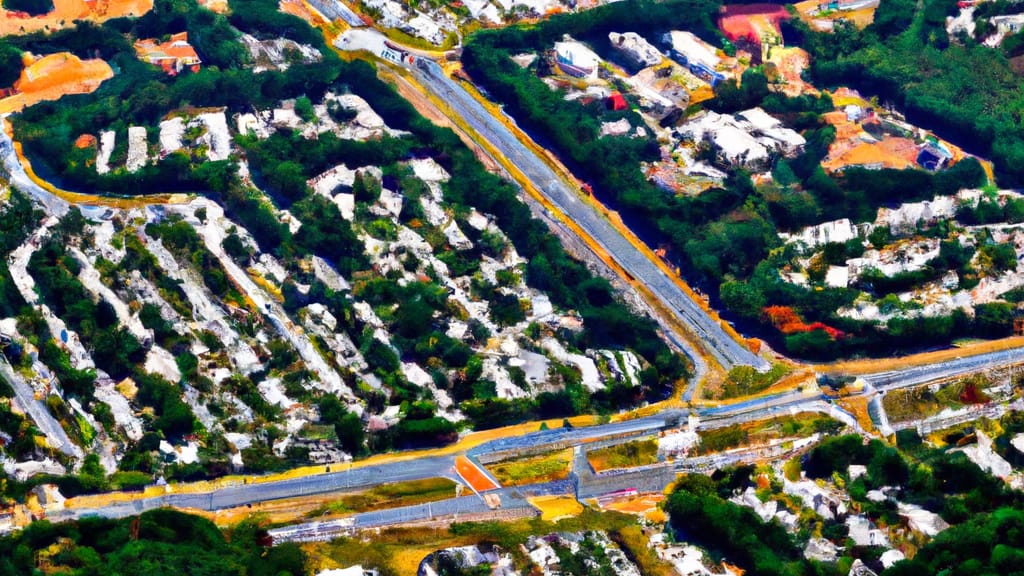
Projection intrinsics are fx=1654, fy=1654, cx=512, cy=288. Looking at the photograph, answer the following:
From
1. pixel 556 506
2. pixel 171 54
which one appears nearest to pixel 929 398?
pixel 556 506

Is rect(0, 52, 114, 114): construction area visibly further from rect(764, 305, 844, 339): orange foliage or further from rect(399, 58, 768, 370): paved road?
rect(764, 305, 844, 339): orange foliage

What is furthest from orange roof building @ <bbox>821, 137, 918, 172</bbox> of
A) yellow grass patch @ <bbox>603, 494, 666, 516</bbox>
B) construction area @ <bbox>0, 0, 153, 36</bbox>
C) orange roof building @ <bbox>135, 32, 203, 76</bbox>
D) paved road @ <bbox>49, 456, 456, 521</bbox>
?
construction area @ <bbox>0, 0, 153, 36</bbox>

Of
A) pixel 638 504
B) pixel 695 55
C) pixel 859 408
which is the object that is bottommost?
pixel 638 504

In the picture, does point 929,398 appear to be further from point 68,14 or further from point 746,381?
point 68,14

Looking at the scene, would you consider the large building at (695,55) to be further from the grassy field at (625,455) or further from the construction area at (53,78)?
the construction area at (53,78)

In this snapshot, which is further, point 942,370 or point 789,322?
point 789,322

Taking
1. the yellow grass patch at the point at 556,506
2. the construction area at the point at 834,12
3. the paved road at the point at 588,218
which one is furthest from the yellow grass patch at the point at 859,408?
the construction area at the point at 834,12

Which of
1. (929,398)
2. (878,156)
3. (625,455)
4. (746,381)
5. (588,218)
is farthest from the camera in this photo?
(878,156)
